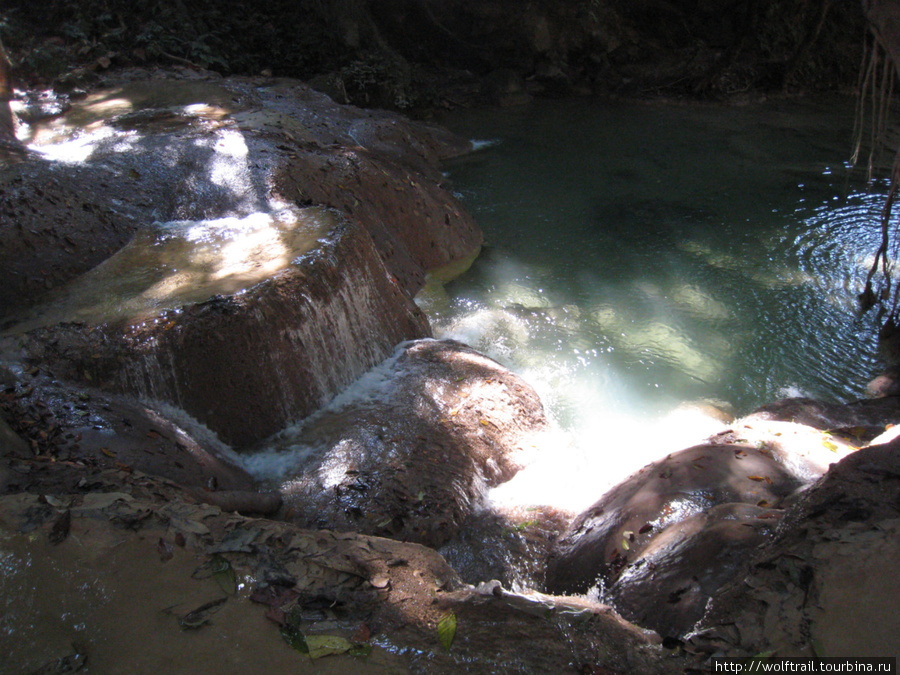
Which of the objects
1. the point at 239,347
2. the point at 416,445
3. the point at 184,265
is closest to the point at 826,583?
the point at 416,445

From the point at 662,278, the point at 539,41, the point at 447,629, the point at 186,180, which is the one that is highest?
the point at 539,41

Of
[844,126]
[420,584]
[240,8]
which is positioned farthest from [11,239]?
[844,126]

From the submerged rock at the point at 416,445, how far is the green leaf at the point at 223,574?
1326 mm

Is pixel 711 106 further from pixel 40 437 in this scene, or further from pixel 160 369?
pixel 40 437

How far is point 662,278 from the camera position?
24.2 ft

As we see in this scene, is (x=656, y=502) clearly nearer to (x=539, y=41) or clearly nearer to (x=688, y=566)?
(x=688, y=566)

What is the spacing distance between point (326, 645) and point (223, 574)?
0.53 m

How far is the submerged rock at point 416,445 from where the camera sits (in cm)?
372

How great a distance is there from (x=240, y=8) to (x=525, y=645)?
1622 centimetres

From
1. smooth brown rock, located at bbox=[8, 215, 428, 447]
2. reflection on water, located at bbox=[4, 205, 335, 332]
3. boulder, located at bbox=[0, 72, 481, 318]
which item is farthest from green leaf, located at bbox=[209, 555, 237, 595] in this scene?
boulder, located at bbox=[0, 72, 481, 318]

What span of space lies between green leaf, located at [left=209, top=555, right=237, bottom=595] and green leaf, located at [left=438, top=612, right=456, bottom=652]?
77cm

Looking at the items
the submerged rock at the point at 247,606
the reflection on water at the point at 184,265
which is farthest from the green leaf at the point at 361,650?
the reflection on water at the point at 184,265

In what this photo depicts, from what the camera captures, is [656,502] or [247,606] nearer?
[247,606]

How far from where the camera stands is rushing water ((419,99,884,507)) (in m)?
5.62
